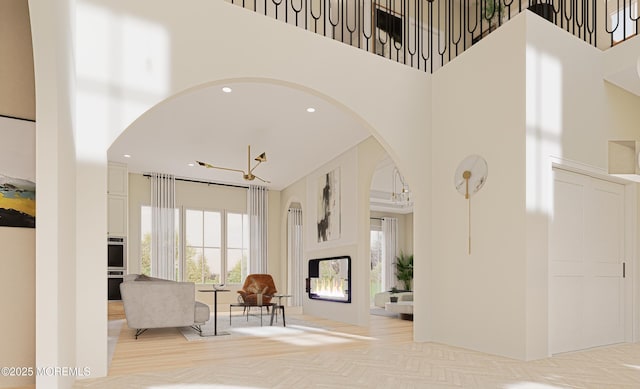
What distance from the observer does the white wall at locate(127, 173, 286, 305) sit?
10.8 m

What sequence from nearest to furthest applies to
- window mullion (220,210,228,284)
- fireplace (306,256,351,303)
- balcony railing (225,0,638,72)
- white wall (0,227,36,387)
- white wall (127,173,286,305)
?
white wall (0,227,36,387) → balcony railing (225,0,638,72) → fireplace (306,256,351,303) → white wall (127,173,286,305) → window mullion (220,210,228,284)

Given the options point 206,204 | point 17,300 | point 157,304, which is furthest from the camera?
point 206,204

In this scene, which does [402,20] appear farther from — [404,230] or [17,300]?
[404,230]

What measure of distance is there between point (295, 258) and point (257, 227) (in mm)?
1388

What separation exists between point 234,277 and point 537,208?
28.9 ft

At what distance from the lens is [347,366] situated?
13.9 feet

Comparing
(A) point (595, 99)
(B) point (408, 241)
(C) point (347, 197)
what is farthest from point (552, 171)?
(B) point (408, 241)

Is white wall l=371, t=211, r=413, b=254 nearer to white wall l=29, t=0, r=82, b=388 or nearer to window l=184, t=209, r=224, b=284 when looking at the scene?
window l=184, t=209, r=224, b=284

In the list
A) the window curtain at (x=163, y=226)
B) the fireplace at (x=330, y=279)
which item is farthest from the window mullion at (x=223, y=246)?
the fireplace at (x=330, y=279)

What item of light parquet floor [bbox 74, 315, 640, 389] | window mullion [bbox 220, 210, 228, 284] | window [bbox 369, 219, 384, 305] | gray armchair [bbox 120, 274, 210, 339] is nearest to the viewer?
light parquet floor [bbox 74, 315, 640, 389]

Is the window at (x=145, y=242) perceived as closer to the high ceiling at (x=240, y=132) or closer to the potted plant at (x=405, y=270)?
the high ceiling at (x=240, y=132)

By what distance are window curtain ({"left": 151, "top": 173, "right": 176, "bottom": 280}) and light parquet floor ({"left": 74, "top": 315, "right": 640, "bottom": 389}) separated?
208 inches

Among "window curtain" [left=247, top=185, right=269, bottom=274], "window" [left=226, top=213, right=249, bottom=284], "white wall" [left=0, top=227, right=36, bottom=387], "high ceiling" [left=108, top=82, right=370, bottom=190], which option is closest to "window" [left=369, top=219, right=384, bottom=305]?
"window curtain" [left=247, top=185, right=269, bottom=274]


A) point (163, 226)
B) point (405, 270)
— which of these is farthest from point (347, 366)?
point (405, 270)
